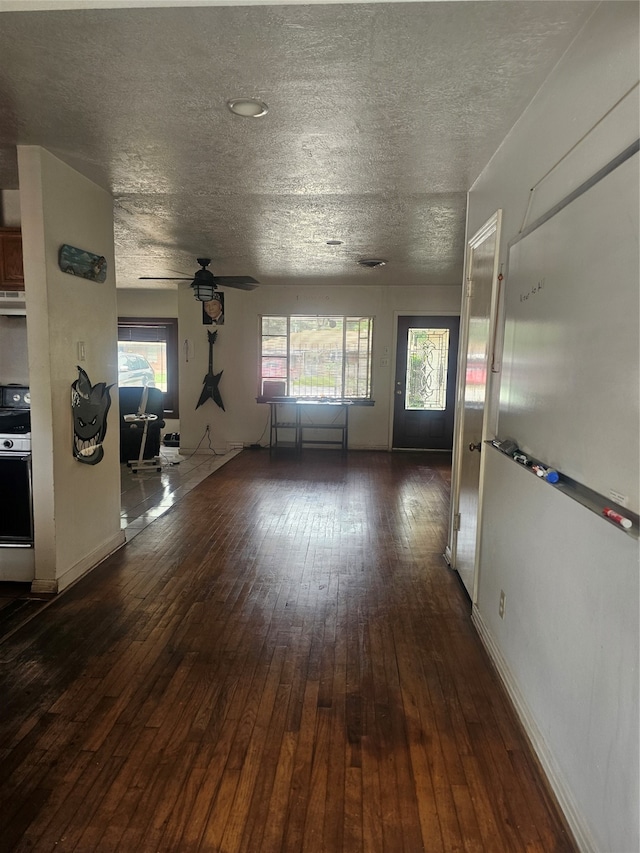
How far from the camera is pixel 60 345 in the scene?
3.04 metres

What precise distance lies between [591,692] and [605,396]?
2.71ft

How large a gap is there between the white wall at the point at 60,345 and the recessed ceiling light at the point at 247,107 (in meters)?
1.23

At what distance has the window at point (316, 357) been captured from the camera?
8.02 metres

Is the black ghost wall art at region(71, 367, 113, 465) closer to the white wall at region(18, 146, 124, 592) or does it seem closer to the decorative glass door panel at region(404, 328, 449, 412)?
the white wall at region(18, 146, 124, 592)

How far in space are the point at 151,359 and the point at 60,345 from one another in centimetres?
666

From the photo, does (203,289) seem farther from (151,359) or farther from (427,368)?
(151,359)

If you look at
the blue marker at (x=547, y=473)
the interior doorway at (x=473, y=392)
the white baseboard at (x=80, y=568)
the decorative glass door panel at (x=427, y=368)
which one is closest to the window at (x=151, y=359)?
the decorative glass door panel at (x=427, y=368)

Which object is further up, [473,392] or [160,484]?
[473,392]

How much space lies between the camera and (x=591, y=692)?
1450mm

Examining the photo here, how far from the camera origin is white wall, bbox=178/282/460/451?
785cm

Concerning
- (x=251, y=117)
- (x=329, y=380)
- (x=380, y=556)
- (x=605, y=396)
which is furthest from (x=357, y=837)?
(x=329, y=380)

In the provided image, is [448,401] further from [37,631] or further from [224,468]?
[37,631]

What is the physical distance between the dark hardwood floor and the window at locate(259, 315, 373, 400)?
4.63 meters

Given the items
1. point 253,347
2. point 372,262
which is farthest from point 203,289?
point 253,347
